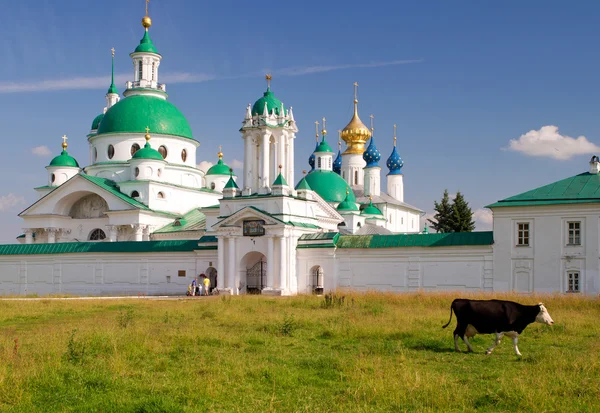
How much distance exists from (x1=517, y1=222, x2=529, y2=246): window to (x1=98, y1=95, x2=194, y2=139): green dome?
2840cm

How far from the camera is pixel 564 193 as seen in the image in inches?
1222

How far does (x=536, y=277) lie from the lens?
102ft

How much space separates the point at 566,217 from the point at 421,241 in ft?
21.0

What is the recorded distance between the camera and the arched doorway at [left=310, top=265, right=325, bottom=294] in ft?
121

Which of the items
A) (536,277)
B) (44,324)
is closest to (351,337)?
(44,324)

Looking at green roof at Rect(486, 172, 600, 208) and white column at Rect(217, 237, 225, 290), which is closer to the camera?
green roof at Rect(486, 172, 600, 208)

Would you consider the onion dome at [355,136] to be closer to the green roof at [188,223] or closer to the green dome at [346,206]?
the green dome at [346,206]

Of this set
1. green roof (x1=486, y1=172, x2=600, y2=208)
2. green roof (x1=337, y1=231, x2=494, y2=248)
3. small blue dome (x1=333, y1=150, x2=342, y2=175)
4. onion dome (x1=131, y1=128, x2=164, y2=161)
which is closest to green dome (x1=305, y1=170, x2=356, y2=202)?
onion dome (x1=131, y1=128, x2=164, y2=161)

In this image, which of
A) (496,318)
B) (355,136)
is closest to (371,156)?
(355,136)

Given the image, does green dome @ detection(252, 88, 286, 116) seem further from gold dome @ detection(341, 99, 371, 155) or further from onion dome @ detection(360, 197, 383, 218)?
→ gold dome @ detection(341, 99, 371, 155)

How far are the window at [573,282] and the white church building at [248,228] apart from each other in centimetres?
6

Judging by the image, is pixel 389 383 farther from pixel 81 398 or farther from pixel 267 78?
pixel 267 78

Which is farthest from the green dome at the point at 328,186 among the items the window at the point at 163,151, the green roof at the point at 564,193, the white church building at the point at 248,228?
the green roof at the point at 564,193

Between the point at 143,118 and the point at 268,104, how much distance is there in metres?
15.1
